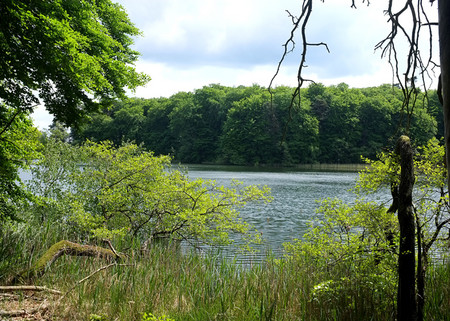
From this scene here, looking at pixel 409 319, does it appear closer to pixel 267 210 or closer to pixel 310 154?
pixel 267 210

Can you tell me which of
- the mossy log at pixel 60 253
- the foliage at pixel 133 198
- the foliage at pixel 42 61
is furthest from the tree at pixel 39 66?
the foliage at pixel 133 198

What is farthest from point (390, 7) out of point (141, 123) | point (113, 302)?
point (141, 123)

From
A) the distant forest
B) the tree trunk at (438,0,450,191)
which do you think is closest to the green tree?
the distant forest

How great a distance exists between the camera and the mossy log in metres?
5.31

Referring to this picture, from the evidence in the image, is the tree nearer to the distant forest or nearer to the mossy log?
the mossy log

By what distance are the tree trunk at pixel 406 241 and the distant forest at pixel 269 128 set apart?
188ft

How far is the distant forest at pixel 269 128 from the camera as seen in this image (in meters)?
66.9

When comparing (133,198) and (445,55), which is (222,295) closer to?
(445,55)

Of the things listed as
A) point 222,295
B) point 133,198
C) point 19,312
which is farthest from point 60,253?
point 133,198

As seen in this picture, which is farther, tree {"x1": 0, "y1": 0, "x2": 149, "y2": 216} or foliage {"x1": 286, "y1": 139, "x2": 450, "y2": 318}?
tree {"x1": 0, "y1": 0, "x2": 149, "y2": 216}

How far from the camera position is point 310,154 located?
225 feet

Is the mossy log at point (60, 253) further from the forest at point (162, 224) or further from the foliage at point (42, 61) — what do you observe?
the foliage at point (42, 61)

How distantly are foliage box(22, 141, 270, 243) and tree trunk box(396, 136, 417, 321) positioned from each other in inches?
169

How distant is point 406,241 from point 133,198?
631 centimetres
